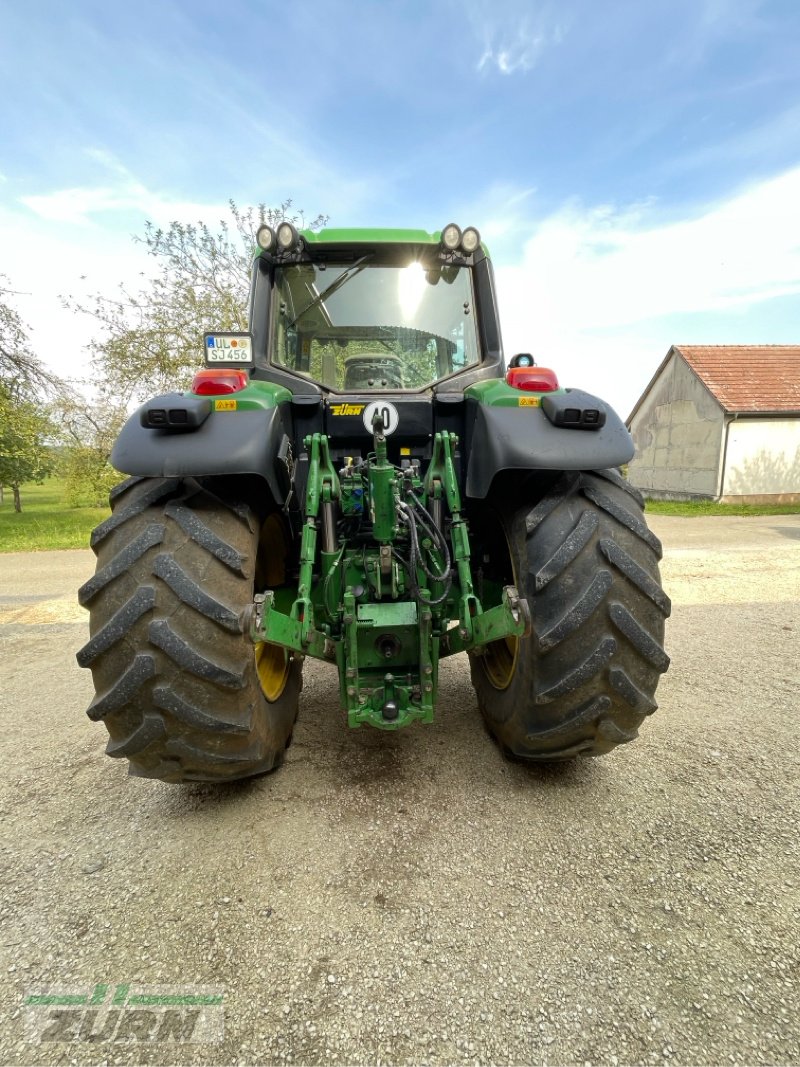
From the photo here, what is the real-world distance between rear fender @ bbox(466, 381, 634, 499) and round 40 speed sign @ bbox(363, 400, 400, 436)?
0.37 metres

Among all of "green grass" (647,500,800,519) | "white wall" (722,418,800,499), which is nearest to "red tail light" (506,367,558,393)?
"green grass" (647,500,800,519)

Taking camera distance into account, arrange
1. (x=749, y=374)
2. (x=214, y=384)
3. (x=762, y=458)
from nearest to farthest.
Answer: (x=214, y=384) → (x=762, y=458) → (x=749, y=374)

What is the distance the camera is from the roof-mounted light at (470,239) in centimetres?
243

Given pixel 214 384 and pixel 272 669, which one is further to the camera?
pixel 272 669

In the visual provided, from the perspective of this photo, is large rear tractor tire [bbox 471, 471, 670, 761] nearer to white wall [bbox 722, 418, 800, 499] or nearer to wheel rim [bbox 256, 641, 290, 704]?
wheel rim [bbox 256, 641, 290, 704]

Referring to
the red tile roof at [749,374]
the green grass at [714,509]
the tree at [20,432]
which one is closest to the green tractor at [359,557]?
the tree at [20,432]

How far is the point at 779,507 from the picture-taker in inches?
589

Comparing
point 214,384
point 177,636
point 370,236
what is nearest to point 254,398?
point 214,384

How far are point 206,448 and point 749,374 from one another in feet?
65.6

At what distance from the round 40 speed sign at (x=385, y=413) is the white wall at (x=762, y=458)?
1662 centimetres

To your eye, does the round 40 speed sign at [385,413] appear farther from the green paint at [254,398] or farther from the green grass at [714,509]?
the green grass at [714,509]

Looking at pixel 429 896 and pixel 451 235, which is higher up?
pixel 451 235

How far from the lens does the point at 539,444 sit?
1.87 m

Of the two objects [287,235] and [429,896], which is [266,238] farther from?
[429,896]
